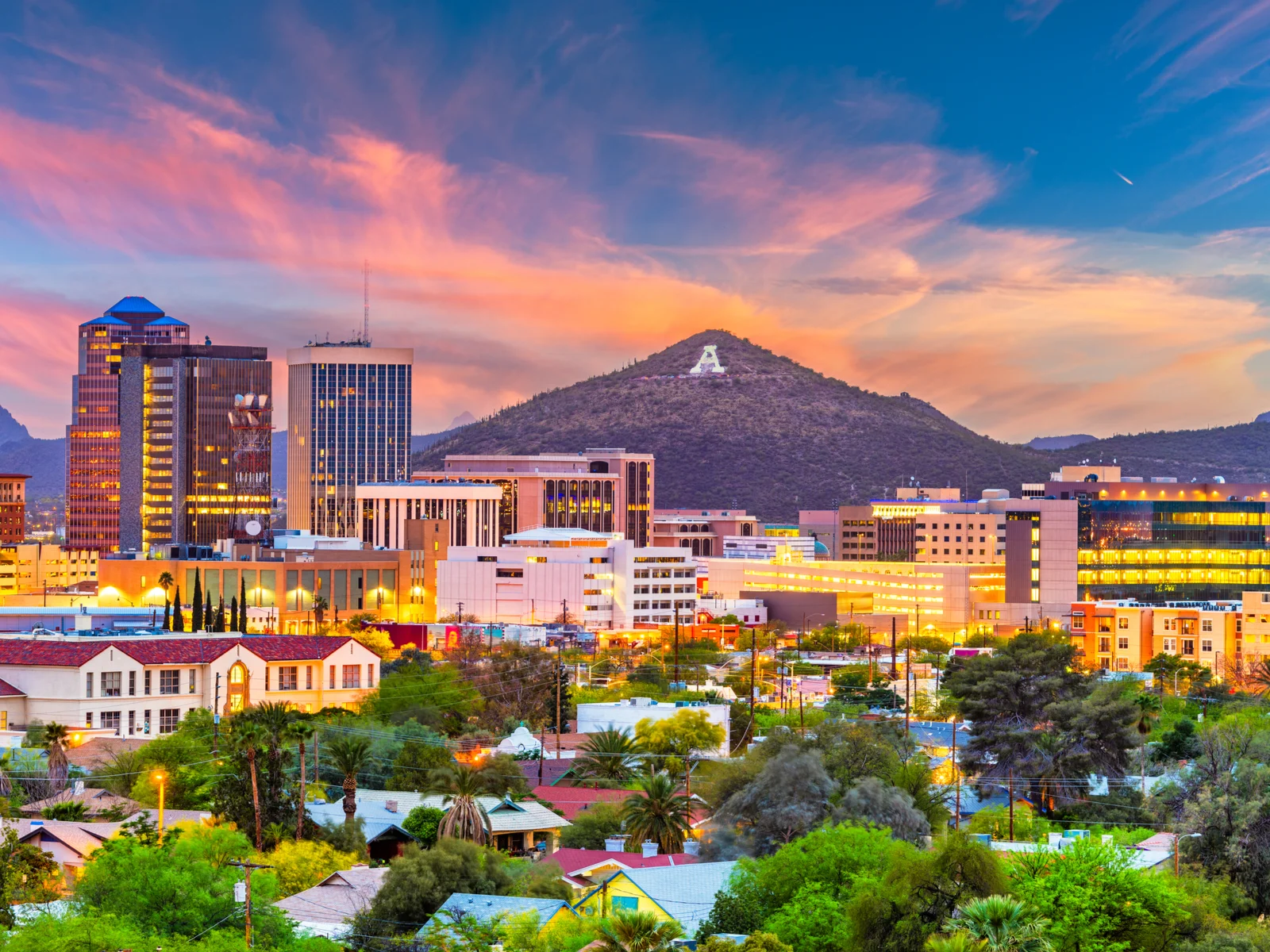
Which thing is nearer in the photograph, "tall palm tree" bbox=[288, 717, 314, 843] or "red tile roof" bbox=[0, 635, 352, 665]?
"tall palm tree" bbox=[288, 717, 314, 843]

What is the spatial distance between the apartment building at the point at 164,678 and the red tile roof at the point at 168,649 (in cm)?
5

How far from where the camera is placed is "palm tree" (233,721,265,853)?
198ft

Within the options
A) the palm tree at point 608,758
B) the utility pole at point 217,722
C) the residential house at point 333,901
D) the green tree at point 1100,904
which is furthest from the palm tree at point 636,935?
the palm tree at point 608,758

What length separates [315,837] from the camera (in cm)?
6166

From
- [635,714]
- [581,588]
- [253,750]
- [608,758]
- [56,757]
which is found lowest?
[608,758]

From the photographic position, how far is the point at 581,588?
19312 centimetres

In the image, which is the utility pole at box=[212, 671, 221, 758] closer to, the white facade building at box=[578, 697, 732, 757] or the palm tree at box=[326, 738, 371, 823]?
the palm tree at box=[326, 738, 371, 823]

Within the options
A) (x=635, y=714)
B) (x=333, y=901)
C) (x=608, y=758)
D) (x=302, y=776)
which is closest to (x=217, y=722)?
(x=608, y=758)

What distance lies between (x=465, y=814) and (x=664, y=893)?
11837mm

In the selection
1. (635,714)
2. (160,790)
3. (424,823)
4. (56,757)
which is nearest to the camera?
(160,790)

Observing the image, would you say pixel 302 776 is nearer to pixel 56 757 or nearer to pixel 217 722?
pixel 56 757

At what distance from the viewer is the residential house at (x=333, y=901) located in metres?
50.8

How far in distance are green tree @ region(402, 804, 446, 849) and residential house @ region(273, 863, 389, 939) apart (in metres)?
5.74

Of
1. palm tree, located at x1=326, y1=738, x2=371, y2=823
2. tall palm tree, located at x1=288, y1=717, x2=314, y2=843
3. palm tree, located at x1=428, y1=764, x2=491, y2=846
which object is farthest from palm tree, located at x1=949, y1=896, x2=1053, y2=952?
palm tree, located at x1=326, y1=738, x2=371, y2=823
